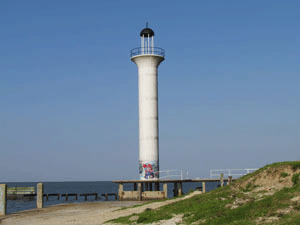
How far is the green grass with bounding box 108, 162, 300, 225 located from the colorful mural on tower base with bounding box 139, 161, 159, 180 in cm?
2532

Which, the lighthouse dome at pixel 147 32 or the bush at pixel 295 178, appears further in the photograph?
the lighthouse dome at pixel 147 32

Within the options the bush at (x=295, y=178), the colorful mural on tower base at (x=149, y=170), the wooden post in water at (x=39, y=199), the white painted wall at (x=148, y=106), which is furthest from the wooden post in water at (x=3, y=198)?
the bush at (x=295, y=178)

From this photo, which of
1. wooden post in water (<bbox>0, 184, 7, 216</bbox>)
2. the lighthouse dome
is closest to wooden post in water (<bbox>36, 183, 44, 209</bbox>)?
wooden post in water (<bbox>0, 184, 7, 216</bbox>)

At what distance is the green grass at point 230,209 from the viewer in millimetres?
24548

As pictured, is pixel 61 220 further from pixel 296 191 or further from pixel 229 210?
pixel 296 191

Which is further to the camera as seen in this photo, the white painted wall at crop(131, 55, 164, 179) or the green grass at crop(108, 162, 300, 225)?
the white painted wall at crop(131, 55, 164, 179)

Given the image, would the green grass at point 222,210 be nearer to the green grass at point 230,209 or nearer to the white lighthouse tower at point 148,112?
the green grass at point 230,209

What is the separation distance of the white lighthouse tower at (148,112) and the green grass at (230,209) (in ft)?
83.7

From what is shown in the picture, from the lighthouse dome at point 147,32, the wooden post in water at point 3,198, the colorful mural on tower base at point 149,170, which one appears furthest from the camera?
the lighthouse dome at point 147,32

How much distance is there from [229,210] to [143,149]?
3160cm

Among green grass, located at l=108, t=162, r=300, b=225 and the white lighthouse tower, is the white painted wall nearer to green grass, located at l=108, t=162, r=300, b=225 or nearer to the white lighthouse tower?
the white lighthouse tower

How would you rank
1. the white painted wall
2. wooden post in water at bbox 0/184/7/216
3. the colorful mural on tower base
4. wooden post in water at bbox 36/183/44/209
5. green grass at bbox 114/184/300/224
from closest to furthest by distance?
green grass at bbox 114/184/300/224 → wooden post in water at bbox 0/184/7/216 → wooden post in water at bbox 36/183/44/209 → the colorful mural on tower base → the white painted wall

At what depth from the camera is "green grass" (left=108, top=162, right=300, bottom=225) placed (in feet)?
80.5

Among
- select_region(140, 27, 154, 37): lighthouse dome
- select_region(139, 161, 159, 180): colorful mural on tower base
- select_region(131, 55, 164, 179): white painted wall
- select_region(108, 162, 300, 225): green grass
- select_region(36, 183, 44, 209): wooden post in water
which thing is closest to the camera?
select_region(108, 162, 300, 225): green grass
